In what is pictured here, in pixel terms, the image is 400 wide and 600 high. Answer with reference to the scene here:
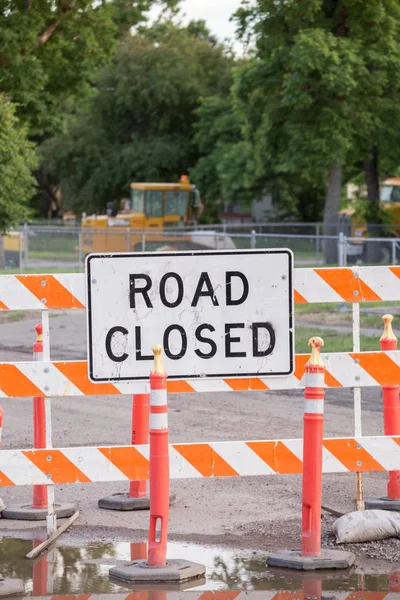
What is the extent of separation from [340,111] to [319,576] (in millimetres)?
35367

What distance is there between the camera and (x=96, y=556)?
6.71m

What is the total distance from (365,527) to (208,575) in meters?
1.18

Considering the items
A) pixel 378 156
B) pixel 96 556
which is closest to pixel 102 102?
pixel 378 156

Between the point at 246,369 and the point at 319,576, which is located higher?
the point at 246,369

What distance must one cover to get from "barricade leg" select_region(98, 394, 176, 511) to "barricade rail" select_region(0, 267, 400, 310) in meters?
1.18

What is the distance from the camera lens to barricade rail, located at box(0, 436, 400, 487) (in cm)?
682

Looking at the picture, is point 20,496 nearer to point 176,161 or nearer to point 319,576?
point 319,576

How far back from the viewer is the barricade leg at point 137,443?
311 inches

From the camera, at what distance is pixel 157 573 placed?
619 centimetres

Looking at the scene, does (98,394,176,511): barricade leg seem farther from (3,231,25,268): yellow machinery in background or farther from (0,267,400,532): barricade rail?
(3,231,25,268): yellow machinery in background

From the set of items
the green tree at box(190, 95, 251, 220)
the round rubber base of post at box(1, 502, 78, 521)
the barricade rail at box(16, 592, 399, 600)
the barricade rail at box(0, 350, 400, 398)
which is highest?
the green tree at box(190, 95, 251, 220)

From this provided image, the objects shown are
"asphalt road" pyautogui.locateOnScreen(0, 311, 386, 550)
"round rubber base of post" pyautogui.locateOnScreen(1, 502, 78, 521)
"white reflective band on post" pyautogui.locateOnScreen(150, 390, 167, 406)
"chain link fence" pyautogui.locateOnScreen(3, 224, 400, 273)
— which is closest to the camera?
"white reflective band on post" pyautogui.locateOnScreen(150, 390, 167, 406)

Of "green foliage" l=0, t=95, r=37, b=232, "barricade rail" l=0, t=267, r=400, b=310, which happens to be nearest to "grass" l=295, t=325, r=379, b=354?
"barricade rail" l=0, t=267, r=400, b=310

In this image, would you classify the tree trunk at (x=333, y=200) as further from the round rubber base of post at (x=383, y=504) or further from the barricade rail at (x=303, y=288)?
the barricade rail at (x=303, y=288)
